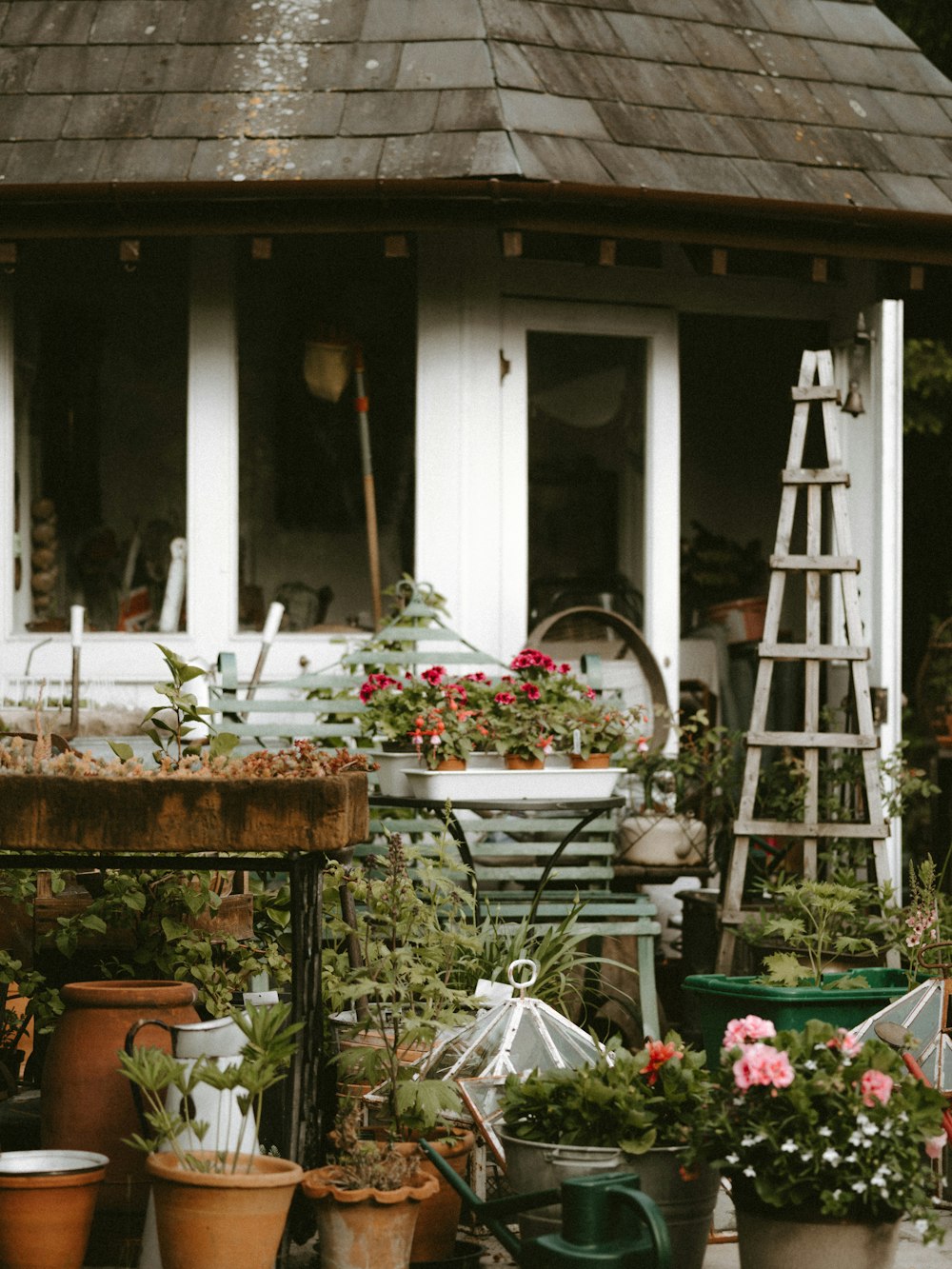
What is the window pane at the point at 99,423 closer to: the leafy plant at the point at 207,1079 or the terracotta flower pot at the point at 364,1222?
the leafy plant at the point at 207,1079

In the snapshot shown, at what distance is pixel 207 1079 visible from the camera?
11.1 ft

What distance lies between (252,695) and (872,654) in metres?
2.42

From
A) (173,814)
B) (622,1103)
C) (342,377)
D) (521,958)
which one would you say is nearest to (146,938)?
(173,814)

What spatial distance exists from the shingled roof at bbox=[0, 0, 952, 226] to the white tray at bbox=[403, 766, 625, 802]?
217 cm

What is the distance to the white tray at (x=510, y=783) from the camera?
18.6ft

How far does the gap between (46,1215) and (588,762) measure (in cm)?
284

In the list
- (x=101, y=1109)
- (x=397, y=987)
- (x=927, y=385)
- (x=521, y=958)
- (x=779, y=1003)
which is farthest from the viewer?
(x=927, y=385)

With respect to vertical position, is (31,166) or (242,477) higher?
(31,166)

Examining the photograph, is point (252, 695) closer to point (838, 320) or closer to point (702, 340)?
point (838, 320)

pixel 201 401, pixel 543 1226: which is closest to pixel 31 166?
pixel 201 401

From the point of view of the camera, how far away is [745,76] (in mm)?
7371

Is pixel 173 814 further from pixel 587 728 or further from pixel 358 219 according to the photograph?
pixel 358 219

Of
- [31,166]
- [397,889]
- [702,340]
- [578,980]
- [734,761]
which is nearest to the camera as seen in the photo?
[397,889]

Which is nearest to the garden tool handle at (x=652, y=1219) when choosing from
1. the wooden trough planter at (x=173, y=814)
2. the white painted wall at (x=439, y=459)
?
the wooden trough planter at (x=173, y=814)
